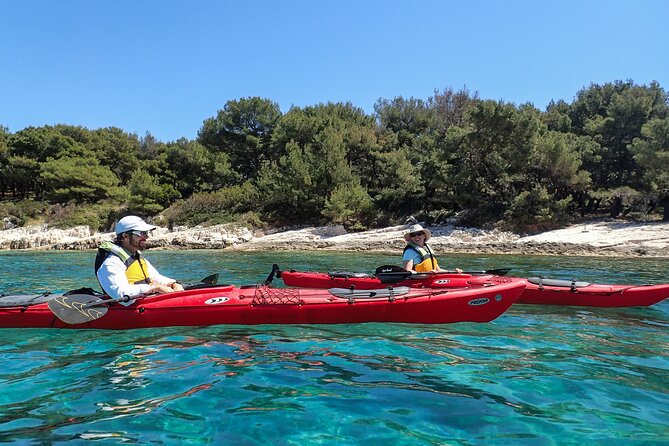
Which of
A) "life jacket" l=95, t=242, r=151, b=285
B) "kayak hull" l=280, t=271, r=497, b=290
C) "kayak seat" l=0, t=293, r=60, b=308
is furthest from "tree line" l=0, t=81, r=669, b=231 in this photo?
"kayak seat" l=0, t=293, r=60, b=308

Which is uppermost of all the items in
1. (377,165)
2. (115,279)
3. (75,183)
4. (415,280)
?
(377,165)

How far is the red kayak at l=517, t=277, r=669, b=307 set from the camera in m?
7.51

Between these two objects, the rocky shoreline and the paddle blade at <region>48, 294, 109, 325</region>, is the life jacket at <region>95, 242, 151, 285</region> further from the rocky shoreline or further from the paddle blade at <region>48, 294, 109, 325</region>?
the rocky shoreline

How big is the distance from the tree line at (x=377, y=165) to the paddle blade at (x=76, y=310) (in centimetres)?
2074

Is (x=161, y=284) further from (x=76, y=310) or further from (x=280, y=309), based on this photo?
(x=280, y=309)

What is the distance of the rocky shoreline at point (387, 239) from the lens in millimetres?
19031

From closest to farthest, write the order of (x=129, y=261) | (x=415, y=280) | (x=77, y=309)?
1. (x=77, y=309)
2. (x=129, y=261)
3. (x=415, y=280)

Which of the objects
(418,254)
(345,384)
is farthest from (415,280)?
(345,384)

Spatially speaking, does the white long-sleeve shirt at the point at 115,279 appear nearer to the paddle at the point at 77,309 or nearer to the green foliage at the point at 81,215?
the paddle at the point at 77,309

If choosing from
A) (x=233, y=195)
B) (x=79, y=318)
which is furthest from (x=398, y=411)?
(x=233, y=195)

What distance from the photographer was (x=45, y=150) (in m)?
39.9

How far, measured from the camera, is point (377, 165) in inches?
1265

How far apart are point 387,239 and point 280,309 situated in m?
17.4

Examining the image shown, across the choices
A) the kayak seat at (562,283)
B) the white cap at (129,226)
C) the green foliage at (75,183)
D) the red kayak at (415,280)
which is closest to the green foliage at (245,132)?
the green foliage at (75,183)
